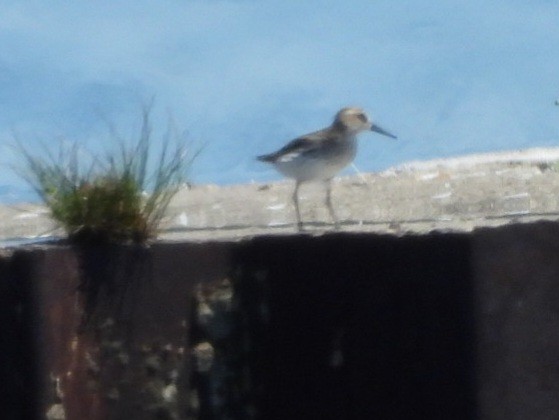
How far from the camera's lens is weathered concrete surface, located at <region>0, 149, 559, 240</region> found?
411 inches

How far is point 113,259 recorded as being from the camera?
200 inches

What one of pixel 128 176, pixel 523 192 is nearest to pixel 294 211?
pixel 523 192

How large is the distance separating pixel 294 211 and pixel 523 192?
1825 mm

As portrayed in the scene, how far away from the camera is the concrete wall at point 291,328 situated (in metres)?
4.71

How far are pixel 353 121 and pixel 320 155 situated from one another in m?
0.92

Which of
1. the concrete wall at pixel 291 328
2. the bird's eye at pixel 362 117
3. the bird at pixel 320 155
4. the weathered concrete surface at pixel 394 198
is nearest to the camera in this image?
the concrete wall at pixel 291 328

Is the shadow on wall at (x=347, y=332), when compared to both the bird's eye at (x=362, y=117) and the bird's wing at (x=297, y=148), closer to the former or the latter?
the bird's wing at (x=297, y=148)

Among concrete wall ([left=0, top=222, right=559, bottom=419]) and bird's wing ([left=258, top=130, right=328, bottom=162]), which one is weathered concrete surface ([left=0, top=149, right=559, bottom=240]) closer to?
bird's wing ([left=258, top=130, right=328, bottom=162])

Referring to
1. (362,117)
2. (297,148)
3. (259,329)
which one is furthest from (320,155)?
(259,329)

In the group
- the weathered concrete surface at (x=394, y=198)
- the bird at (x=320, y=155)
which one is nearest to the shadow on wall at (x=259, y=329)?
the weathered concrete surface at (x=394, y=198)

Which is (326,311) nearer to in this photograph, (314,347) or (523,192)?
(314,347)

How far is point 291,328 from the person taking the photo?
4.98 m

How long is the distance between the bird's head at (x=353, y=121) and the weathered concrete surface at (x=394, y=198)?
20.6 inches

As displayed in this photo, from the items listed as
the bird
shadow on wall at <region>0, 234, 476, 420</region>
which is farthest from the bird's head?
shadow on wall at <region>0, 234, 476, 420</region>
